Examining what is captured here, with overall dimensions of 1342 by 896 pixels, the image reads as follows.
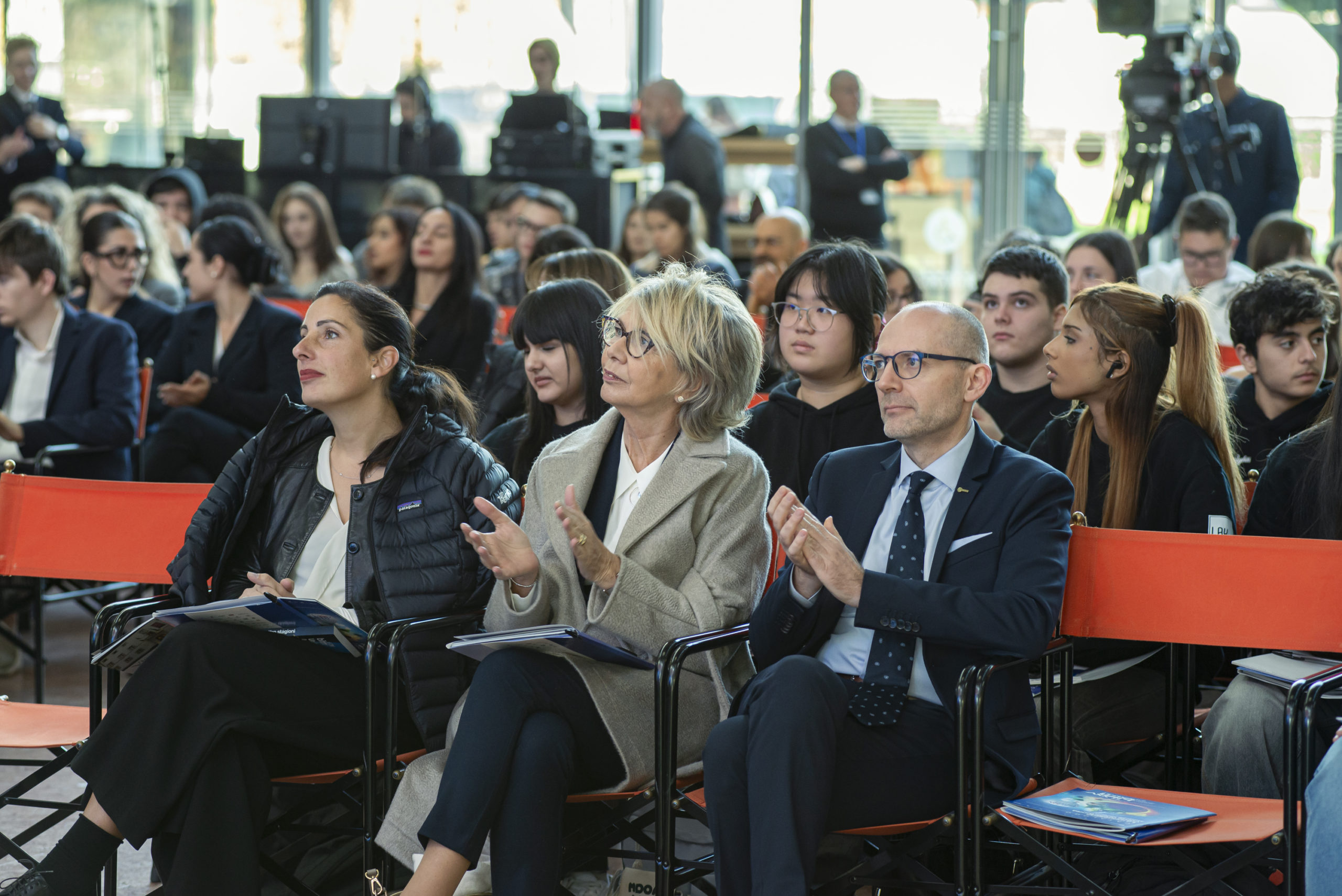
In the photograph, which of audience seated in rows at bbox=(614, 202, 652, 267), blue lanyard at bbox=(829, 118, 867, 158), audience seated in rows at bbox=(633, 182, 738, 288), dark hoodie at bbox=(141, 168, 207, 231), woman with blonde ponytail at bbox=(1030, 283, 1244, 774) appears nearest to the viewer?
woman with blonde ponytail at bbox=(1030, 283, 1244, 774)

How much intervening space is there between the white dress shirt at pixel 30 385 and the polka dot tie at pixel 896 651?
335 centimetres

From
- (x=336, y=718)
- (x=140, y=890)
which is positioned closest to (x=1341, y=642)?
(x=336, y=718)

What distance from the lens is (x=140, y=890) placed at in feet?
10.1

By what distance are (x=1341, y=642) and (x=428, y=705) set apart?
163 cm

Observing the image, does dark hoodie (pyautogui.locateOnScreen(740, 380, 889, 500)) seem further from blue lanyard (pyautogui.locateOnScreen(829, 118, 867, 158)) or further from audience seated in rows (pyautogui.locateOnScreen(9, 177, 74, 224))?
audience seated in rows (pyautogui.locateOnScreen(9, 177, 74, 224))

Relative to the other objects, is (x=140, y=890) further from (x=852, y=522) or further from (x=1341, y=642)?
(x=1341, y=642)

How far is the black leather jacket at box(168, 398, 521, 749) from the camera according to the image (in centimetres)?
278

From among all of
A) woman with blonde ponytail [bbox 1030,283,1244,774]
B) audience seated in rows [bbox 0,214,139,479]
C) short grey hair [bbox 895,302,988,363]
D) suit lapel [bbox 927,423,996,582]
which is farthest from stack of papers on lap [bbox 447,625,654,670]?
Result: audience seated in rows [bbox 0,214,139,479]

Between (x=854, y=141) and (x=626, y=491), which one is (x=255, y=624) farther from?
(x=854, y=141)

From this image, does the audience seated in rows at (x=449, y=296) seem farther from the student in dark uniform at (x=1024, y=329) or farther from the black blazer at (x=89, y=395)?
the student in dark uniform at (x=1024, y=329)

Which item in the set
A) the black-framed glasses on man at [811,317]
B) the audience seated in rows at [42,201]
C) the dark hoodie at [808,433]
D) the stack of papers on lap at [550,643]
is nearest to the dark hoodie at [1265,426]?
the dark hoodie at [808,433]

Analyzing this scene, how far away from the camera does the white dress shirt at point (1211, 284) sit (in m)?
5.32

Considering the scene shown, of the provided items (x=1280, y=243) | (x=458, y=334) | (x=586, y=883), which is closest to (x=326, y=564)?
(x=586, y=883)

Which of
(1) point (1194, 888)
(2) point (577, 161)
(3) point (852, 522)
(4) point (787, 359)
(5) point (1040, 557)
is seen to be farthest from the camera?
(2) point (577, 161)
